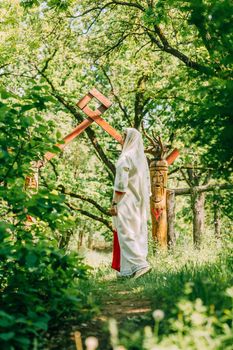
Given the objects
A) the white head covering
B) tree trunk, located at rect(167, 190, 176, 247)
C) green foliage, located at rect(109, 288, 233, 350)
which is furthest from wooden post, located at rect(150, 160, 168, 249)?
green foliage, located at rect(109, 288, 233, 350)

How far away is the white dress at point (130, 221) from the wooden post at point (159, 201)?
4943 millimetres

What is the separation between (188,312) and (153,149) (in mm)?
10695

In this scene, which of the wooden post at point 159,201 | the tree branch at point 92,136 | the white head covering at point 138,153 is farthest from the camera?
the tree branch at point 92,136

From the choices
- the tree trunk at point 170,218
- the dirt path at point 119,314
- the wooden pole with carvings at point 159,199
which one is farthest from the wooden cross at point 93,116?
the dirt path at point 119,314

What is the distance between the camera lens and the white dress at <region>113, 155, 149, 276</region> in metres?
7.74

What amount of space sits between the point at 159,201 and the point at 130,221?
5.47 m

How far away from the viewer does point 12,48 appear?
51.4 feet

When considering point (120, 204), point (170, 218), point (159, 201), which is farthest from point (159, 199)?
point (120, 204)

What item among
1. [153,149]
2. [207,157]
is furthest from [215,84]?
[153,149]

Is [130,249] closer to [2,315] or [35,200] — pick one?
[35,200]

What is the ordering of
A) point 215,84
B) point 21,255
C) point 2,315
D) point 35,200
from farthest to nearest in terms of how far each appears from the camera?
point 215,84, point 35,200, point 21,255, point 2,315

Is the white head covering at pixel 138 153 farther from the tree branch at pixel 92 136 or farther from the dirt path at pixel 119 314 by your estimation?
the tree branch at pixel 92 136

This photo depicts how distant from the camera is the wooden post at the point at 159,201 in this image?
13.1 meters

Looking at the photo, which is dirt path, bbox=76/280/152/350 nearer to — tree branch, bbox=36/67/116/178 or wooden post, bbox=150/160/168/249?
wooden post, bbox=150/160/168/249
